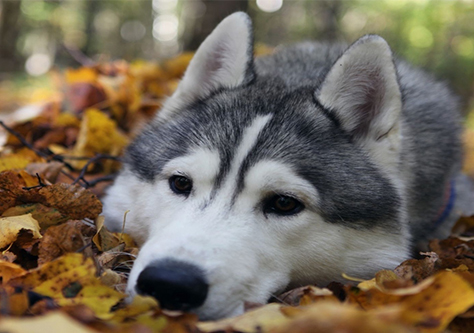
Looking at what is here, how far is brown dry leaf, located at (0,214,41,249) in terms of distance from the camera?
2273 millimetres

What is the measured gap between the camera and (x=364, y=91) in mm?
2805

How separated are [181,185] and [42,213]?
0.76m

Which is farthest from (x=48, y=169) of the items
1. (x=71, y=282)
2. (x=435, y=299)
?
(x=435, y=299)

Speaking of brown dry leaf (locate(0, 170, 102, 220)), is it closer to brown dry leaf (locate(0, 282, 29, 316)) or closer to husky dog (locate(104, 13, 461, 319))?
husky dog (locate(104, 13, 461, 319))

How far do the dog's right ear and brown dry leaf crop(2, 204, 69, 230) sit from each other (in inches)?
40.6

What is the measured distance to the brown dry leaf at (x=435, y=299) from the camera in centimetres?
160

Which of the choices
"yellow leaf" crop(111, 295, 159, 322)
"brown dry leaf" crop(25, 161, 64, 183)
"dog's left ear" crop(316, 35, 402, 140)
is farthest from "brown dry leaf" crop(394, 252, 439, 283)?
"brown dry leaf" crop(25, 161, 64, 183)

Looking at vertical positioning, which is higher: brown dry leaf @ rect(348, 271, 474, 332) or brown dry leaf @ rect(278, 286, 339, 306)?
brown dry leaf @ rect(348, 271, 474, 332)

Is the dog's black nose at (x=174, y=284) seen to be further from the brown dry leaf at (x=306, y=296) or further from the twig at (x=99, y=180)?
the twig at (x=99, y=180)

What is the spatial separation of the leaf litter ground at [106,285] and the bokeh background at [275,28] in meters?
2.21

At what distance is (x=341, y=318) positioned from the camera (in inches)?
52.4

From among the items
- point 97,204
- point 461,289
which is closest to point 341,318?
point 461,289

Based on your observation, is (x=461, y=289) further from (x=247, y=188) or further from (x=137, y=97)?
(x=137, y=97)

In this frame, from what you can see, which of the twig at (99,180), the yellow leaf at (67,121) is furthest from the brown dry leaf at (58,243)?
the yellow leaf at (67,121)
